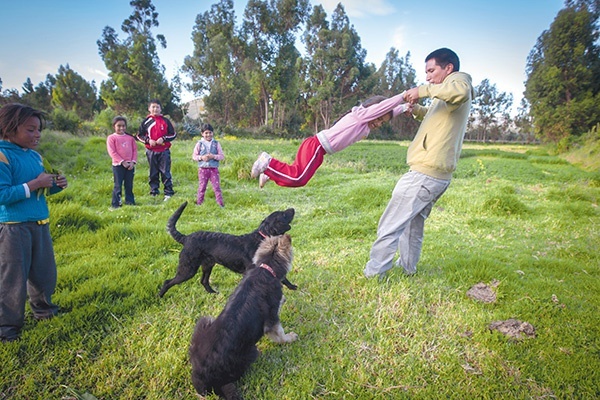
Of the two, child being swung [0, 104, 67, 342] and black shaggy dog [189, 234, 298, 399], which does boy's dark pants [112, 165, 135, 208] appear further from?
black shaggy dog [189, 234, 298, 399]

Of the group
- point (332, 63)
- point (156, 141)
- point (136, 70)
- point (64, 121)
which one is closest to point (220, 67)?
point (136, 70)

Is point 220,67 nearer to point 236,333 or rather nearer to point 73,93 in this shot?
point 73,93

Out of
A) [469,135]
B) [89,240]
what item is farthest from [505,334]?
[469,135]

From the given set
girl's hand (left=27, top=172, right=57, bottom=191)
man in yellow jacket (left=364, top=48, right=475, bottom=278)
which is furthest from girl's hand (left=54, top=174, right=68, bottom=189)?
man in yellow jacket (left=364, top=48, right=475, bottom=278)

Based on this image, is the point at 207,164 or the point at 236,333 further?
the point at 207,164

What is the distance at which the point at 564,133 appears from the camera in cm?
2762

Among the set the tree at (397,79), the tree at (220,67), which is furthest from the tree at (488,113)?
the tree at (220,67)

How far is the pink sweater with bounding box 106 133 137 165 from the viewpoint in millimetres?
7277

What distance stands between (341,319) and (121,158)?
22.3 ft

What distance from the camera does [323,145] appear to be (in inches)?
136

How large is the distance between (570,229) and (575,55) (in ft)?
102

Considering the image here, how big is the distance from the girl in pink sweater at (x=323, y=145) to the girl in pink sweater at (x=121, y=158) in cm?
548

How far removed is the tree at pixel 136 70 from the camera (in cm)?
3412

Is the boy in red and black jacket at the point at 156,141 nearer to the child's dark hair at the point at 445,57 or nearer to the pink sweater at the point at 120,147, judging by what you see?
the pink sweater at the point at 120,147
